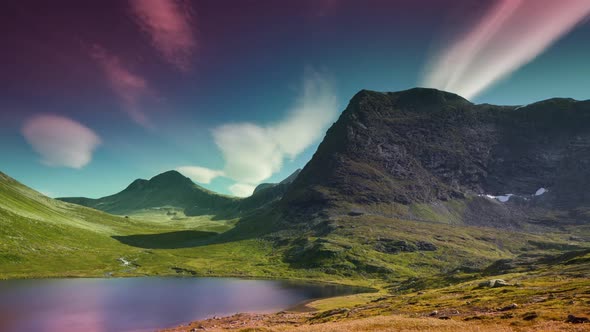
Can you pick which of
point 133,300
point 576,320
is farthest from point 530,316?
point 133,300

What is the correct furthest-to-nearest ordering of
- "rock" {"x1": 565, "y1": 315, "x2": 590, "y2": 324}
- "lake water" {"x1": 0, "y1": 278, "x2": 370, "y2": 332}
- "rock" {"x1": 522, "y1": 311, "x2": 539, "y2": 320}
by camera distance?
"lake water" {"x1": 0, "y1": 278, "x2": 370, "y2": 332}
"rock" {"x1": 522, "y1": 311, "x2": 539, "y2": 320}
"rock" {"x1": 565, "y1": 315, "x2": 590, "y2": 324}

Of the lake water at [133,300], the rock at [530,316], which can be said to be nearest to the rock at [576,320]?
the rock at [530,316]

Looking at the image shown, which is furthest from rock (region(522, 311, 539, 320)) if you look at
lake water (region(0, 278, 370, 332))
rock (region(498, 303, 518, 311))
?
lake water (region(0, 278, 370, 332))

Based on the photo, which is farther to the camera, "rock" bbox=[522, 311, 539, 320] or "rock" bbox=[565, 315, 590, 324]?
"rock" bbox=[522, 311, 539, 320]

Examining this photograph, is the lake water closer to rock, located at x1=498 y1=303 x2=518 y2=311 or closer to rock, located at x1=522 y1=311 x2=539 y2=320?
rock, located at x1=498 y1=303 x2=518 y2=311

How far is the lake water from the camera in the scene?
3364 inches

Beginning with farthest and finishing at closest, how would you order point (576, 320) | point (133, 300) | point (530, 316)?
point (133, 300)
point (530, 316)
point (576, 320)

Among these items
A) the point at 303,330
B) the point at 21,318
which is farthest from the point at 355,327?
the point at 21,318

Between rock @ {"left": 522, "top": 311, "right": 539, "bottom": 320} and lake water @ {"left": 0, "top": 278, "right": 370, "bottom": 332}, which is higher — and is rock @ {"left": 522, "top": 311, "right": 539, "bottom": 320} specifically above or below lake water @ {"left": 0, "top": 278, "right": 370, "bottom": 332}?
above

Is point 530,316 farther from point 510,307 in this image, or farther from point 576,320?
point 510,307

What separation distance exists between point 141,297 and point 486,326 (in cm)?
11848

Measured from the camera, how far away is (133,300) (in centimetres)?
11750

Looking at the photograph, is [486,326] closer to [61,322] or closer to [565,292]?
[565,292]

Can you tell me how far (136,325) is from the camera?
84.2 metres
